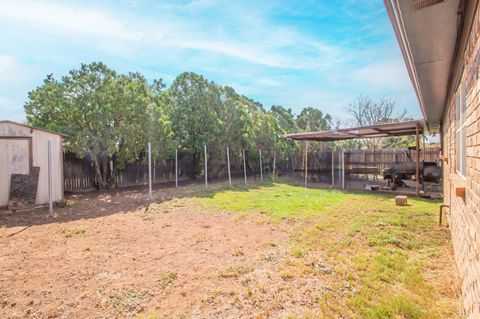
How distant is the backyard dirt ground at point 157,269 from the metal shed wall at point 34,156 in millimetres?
1319

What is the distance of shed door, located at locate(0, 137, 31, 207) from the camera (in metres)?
6.55

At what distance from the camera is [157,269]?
10.9ft

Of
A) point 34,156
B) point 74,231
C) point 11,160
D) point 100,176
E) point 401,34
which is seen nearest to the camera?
point 401,34

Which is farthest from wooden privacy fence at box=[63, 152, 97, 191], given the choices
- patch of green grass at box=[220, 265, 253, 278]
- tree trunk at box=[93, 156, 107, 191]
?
patch of green grass at box=[220, 265, 253, 278]

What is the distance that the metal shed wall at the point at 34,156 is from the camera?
6.60 meters

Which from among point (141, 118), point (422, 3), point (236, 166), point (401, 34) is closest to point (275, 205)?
point (401, 34)

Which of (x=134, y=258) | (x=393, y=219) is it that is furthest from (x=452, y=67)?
(x=134, y=258)

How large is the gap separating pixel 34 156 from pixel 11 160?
0.50 metres

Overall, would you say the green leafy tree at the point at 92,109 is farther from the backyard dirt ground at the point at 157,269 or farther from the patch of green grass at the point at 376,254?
the patch of green grass at the point at 376,254

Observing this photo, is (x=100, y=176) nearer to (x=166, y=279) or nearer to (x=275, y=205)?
(x=275, y=205)

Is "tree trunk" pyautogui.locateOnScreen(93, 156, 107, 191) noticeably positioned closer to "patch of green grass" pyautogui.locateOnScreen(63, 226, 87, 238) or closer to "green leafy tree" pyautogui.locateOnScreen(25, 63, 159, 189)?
"green leafy tree" pyautogui.locateOnScreen(25, 63, 159, 189)

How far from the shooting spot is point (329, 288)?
281 centimetres

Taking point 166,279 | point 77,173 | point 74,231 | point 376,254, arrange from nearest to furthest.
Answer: point 166,279 → point 376,254 → point 74,231 → point 77,173

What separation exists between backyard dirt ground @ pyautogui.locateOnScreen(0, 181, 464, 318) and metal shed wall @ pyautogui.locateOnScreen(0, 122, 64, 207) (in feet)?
4.33
